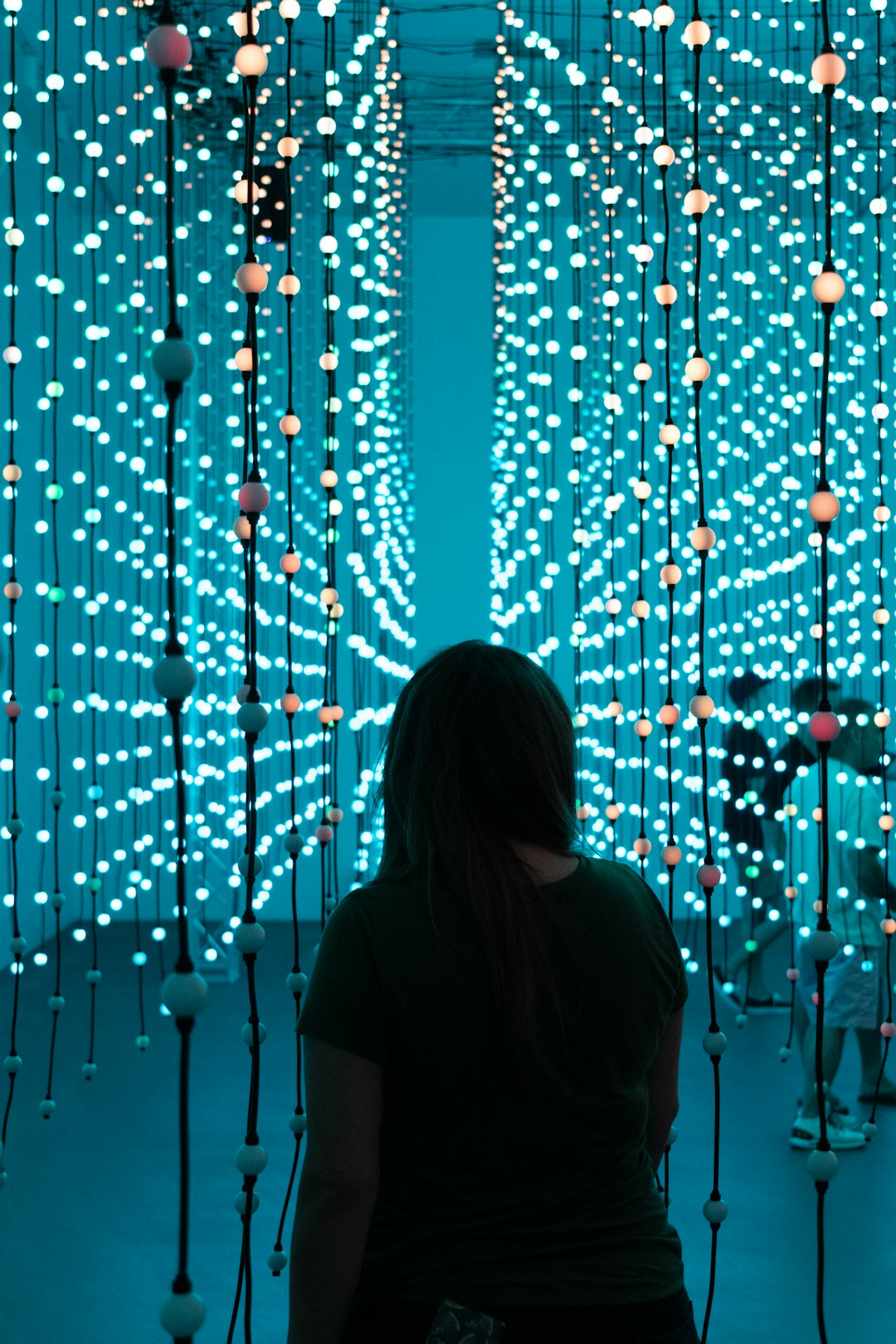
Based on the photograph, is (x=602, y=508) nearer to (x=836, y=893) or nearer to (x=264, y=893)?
(x=264, y=893)

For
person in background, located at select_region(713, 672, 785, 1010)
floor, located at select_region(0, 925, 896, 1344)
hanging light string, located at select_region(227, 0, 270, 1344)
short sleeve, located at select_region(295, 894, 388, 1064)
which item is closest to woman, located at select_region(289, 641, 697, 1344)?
short sleeve, located at select_region(295, 894, 388, 1064)

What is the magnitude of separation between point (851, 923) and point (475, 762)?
3.39 metres

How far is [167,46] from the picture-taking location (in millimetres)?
1141

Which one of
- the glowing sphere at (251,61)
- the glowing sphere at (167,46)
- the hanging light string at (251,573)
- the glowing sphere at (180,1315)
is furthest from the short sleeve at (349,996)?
the glowing sphere at (251,61)

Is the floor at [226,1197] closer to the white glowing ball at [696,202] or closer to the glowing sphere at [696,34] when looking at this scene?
the white glowing ball at [696,202]

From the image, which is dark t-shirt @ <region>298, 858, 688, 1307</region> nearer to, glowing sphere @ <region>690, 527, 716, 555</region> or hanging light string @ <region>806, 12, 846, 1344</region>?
hanging light string @ <region>806, 12, 846, 1344</region>

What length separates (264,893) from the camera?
271 inches

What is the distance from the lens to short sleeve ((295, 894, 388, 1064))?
1266 millimetres

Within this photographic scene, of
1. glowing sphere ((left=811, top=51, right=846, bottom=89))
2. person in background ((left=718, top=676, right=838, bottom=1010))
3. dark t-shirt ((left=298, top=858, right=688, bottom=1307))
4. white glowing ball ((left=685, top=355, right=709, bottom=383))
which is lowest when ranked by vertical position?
person in background ((left=718, top=676, right=838, bottom=1010))

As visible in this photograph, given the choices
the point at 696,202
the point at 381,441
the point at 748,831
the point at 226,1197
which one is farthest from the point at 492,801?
the point at 381,441

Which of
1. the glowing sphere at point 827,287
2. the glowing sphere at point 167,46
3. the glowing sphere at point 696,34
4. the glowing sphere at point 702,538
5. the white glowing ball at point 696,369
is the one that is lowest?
the glowing sphere at point 702,538

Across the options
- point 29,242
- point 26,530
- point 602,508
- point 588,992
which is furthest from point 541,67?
point 588,992

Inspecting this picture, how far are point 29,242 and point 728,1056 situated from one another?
550cm

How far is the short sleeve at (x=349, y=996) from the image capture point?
1266 millimetres
